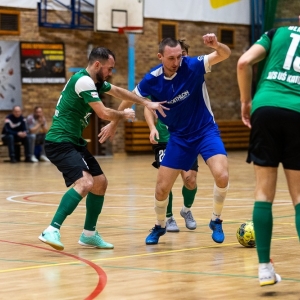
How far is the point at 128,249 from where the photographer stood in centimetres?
682

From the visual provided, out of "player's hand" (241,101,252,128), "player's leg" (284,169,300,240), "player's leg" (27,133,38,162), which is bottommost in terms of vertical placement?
"player's leg" (27,133,38,162)

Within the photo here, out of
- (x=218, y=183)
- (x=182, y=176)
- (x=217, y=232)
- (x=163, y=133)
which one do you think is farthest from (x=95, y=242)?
(x=163, y=133)

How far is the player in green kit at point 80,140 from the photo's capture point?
260 inches

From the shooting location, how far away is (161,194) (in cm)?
711

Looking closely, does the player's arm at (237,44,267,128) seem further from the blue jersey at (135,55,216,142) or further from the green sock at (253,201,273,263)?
the blue jersey at (135,55,216,142)

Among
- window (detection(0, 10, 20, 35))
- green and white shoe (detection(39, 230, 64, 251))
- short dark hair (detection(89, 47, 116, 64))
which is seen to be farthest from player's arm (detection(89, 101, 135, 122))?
window (detection(0, 10, 20, 35))

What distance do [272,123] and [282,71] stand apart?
13.6 inches

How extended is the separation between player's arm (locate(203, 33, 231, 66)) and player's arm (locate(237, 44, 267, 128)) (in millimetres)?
1393

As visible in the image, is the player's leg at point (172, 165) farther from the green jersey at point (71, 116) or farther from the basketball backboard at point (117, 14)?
the basketball backboard at point (117, 14)

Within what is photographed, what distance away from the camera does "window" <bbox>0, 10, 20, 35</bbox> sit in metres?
21.5

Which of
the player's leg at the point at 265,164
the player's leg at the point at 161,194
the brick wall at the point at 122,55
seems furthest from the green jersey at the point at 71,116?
the brick wall at the point at 122,55

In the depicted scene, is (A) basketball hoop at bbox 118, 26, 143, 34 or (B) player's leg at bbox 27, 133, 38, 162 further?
(A) basketball hoop at bbox 118, 26, 143, 34

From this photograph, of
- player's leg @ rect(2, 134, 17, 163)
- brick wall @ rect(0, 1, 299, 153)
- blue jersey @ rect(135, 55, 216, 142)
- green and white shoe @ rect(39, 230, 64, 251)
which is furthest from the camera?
brick wall @ rect(0, 1, 299, 153)

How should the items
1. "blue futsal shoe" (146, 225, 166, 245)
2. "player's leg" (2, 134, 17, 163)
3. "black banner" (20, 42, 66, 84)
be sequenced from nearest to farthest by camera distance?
"blue futsal shoe" (146, 225, 166, 245) → "player's leg" (2, 134, 17, 163) → "black banner" (20, 42, 66, 84)
